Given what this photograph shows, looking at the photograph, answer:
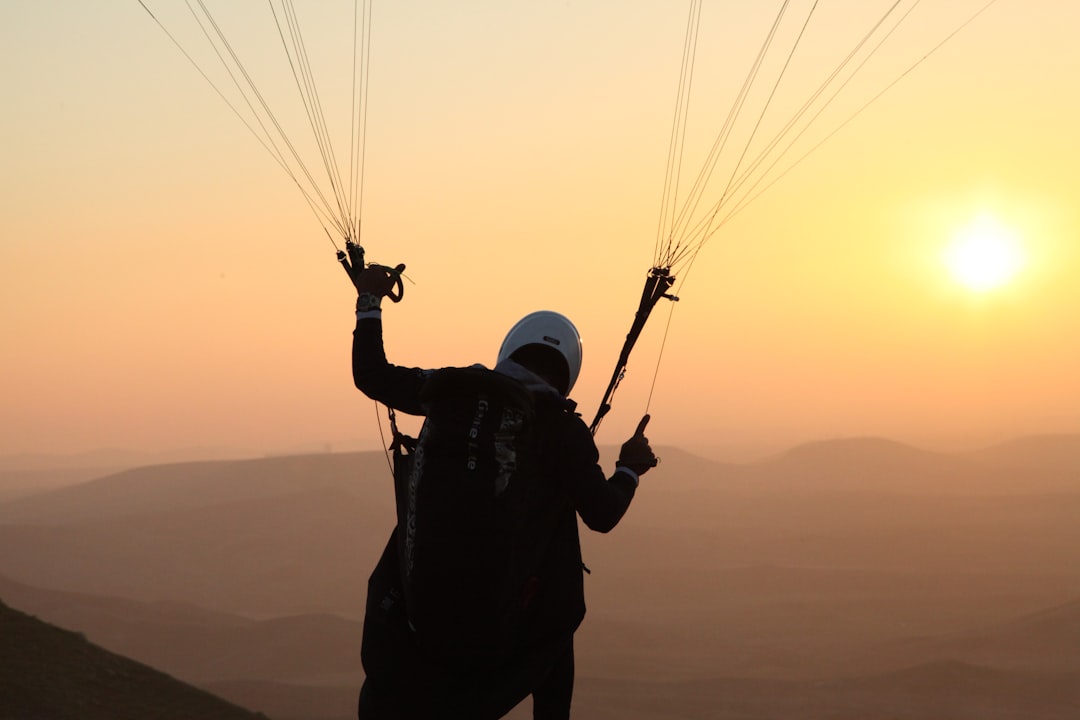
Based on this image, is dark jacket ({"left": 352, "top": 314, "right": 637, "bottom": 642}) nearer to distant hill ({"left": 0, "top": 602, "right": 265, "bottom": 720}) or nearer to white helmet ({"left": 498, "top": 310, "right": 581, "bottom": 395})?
white helmet ({"left": 498, "top": 310, "right": 581, "bottom": 395})

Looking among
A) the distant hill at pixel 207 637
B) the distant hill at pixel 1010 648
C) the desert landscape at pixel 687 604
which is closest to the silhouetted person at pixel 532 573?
the desert landscape at pixel 687 604

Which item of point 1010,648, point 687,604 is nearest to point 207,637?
point 687,604

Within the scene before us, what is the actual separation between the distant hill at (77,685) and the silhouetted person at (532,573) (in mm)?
13818

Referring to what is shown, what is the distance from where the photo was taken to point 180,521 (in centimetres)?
17575

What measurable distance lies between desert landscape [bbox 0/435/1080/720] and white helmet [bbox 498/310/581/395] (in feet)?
163

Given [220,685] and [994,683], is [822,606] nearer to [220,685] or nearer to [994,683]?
[994,683]

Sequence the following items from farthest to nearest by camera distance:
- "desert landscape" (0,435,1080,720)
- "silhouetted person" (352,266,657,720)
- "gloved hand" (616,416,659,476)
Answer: "desert landscape" (0,435,1080,720) → "gloved hand" (616,416,659,476) → "silhouetted person" (352,266,657,720)

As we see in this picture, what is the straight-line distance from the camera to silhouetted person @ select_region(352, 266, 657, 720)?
4.56 m

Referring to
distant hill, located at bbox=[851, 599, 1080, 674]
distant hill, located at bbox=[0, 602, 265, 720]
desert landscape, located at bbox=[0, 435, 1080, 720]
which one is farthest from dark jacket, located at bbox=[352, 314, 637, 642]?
distant hill, located at bbox=[851, 599, 1080, 674]

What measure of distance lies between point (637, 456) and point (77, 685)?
1627cm

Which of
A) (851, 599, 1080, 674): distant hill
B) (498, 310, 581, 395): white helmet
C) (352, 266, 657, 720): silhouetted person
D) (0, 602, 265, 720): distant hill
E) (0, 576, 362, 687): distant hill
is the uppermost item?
(498, 310, 581, 395): white helmet

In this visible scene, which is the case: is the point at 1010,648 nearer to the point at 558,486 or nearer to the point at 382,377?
the point at 558,486

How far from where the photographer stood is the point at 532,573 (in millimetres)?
4602

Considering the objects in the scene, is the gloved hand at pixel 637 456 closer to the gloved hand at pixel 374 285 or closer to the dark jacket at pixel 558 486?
the dark jacket at pixel 558 486
